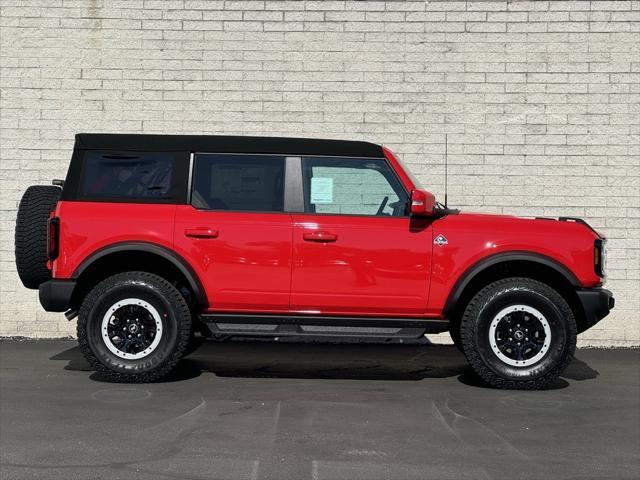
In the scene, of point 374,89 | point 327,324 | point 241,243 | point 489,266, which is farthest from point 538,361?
point 374,89

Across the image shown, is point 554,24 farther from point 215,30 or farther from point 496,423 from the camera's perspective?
point 496,423

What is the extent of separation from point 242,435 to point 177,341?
6.25 ft

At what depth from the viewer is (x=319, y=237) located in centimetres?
730

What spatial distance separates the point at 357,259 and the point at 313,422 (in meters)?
1.76

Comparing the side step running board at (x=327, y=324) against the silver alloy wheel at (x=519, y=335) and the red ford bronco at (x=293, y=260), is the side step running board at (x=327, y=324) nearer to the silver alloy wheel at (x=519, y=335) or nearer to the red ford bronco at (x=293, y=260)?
the red ford bronco at (x=293, y=260)

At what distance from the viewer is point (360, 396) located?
6.96 m

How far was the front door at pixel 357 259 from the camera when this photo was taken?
7.32 metres

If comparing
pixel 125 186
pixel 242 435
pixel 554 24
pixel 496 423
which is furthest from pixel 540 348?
pixel 554 24

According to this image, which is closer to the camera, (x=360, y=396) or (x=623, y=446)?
(x=623, y=446)

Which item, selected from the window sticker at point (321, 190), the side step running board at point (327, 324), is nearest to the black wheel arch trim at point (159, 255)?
the side step running board at point (327, 324)

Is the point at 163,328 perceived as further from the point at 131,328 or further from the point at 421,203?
the point at 421,203

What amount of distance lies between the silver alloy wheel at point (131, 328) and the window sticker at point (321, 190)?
1.66m

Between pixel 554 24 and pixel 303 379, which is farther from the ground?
pixel 554 24

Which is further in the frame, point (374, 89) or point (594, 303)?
point (374, 89)
